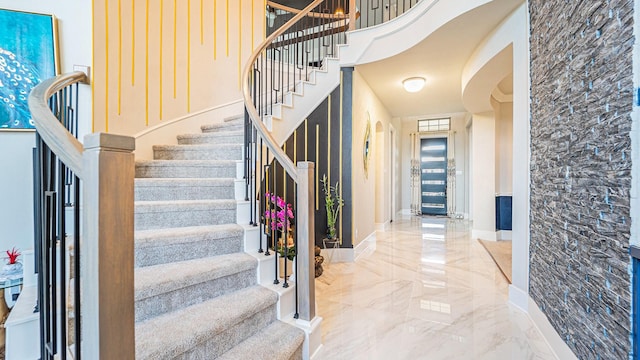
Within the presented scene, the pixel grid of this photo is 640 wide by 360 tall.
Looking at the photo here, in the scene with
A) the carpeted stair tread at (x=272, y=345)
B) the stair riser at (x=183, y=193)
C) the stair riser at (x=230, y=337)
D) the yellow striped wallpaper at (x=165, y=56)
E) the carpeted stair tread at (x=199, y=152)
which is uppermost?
the yellow striped wallpaper at (x=165, y=56)

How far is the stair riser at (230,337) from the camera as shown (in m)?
1.41

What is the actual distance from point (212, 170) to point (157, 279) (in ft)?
4.15

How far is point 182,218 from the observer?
214 centimetres

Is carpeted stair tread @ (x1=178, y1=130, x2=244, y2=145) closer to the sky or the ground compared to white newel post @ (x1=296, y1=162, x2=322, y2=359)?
closer to the sky

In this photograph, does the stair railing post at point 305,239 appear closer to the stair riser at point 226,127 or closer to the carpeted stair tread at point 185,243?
the carpeted stair tread at point 185,243

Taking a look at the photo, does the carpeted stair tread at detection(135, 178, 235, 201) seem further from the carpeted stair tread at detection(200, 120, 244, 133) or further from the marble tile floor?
the marble tile floor

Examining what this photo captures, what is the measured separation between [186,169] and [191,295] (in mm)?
1339

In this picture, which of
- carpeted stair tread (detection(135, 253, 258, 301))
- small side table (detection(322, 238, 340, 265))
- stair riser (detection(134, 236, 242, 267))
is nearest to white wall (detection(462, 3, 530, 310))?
small side table (detection(322, 238, 340, 265))

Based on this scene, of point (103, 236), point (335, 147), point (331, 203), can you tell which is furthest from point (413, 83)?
point (103, 236)

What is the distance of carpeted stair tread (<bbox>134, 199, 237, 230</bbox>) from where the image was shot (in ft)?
6.63

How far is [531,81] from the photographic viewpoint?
95.0 inches

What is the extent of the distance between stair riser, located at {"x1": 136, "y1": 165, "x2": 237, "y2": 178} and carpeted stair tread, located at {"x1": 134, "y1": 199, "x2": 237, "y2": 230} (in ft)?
1.29

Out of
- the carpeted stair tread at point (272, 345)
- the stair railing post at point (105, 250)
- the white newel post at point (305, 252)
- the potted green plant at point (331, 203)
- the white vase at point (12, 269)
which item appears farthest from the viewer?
the potted green plant at point (331, 203)

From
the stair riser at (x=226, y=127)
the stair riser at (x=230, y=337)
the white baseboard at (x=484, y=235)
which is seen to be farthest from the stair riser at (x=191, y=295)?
the white baseboard at (x=484, y=235)
